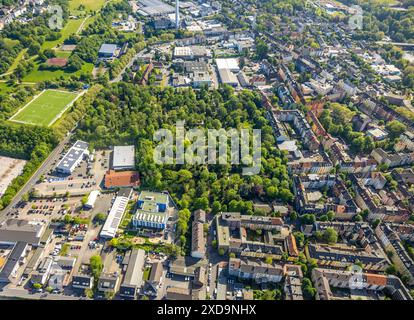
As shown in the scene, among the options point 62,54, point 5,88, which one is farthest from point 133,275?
point 62,54

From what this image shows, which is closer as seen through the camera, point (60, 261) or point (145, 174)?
point (60, 261)

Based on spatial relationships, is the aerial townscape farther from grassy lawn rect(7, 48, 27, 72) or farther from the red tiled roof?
grassy lawn rect(7, 48, 27, 72)

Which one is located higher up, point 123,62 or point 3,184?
point 123,62

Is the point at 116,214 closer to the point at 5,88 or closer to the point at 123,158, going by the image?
the point at 123,158

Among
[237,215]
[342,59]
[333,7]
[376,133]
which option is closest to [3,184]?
[237,215]

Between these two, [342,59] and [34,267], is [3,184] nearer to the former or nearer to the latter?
[34,267]

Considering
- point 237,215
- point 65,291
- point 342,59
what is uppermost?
point 342,59
